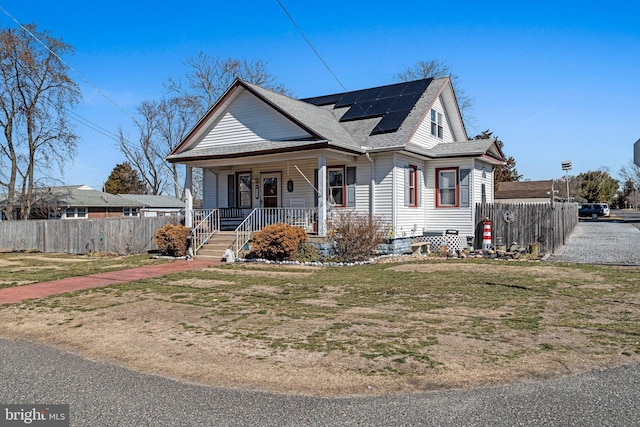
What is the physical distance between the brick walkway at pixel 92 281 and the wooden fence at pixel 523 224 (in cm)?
1046

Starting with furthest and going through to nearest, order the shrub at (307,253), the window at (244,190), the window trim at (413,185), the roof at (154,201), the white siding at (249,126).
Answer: the roof at (154,201) < the window at (244,190) < the window trim at (413,185) < the white siding at (249,126) < the shrub at (307,253)

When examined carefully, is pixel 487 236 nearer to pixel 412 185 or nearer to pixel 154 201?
pixel 412 185

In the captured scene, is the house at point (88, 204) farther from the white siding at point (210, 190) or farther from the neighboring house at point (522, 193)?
the neighboring house at point (522, 193)

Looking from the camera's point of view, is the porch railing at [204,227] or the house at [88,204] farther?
the house at [88,204]

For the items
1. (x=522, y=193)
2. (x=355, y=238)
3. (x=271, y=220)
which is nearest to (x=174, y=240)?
(x=271, y=220)

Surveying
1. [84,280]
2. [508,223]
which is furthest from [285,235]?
[508,223]

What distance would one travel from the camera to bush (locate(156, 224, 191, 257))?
18094 millimetres

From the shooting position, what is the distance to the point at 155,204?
176ft

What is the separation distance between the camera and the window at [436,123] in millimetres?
21297

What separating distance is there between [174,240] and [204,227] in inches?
56.4

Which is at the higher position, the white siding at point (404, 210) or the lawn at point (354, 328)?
the white siding at point (404, 210)

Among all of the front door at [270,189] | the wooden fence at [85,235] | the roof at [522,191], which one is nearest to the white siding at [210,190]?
the wooden fence at [85,235]

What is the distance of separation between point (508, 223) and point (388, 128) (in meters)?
5.87

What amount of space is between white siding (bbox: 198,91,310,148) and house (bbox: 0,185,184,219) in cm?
2254
